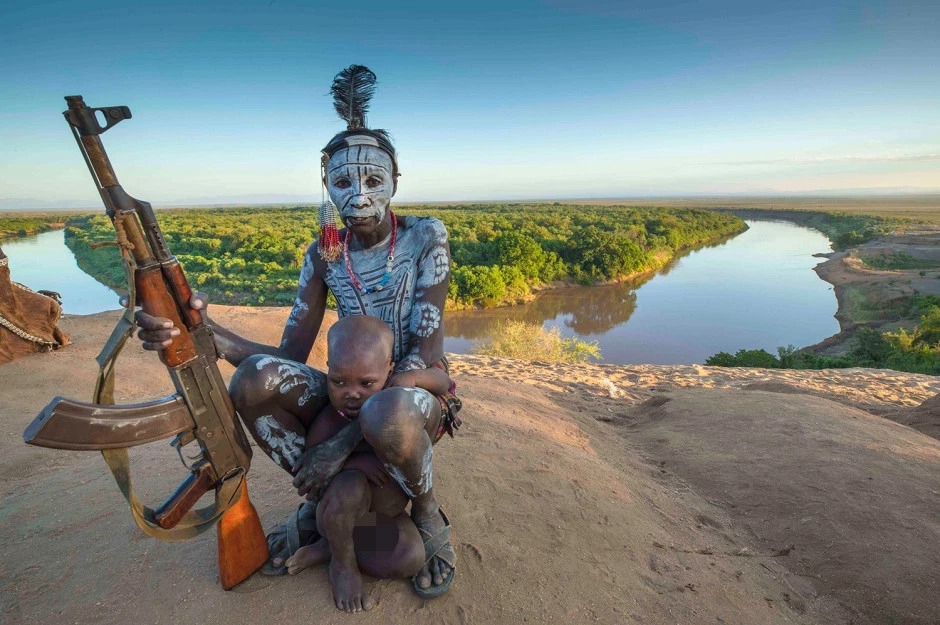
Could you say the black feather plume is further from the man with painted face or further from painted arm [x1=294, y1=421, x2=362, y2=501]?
painted arm [x1=294, y1=421, x2=362, y2=501]

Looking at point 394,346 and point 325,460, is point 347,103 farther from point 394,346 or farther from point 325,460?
point 325,460

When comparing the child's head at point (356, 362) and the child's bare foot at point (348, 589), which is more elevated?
the child's head at point (356, 362)

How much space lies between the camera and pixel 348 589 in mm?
2100

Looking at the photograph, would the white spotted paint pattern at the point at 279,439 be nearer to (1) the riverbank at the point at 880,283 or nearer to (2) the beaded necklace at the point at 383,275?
(2) the beaded necklace at the point at 383,275

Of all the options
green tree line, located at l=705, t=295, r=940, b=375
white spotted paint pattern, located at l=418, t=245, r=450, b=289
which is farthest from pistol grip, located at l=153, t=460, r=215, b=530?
green tree line, located at l=705, t=295, r=940, b=375

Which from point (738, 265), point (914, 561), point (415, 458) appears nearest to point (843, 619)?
point (914, 561)

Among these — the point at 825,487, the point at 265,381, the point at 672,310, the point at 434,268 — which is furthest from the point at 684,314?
the point at 265,381

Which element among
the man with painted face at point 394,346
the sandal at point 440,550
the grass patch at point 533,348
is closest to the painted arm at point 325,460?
the man with painted face at point 394,346

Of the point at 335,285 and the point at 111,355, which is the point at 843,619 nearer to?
the point at 335,285

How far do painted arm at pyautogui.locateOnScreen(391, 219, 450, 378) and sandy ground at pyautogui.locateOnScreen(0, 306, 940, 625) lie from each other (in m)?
1.09

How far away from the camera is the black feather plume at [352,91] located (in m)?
2.69

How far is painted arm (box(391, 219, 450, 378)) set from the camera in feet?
8.30

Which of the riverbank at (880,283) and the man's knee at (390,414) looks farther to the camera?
the riverbank at (880,283)

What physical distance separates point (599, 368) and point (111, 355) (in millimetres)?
10232
